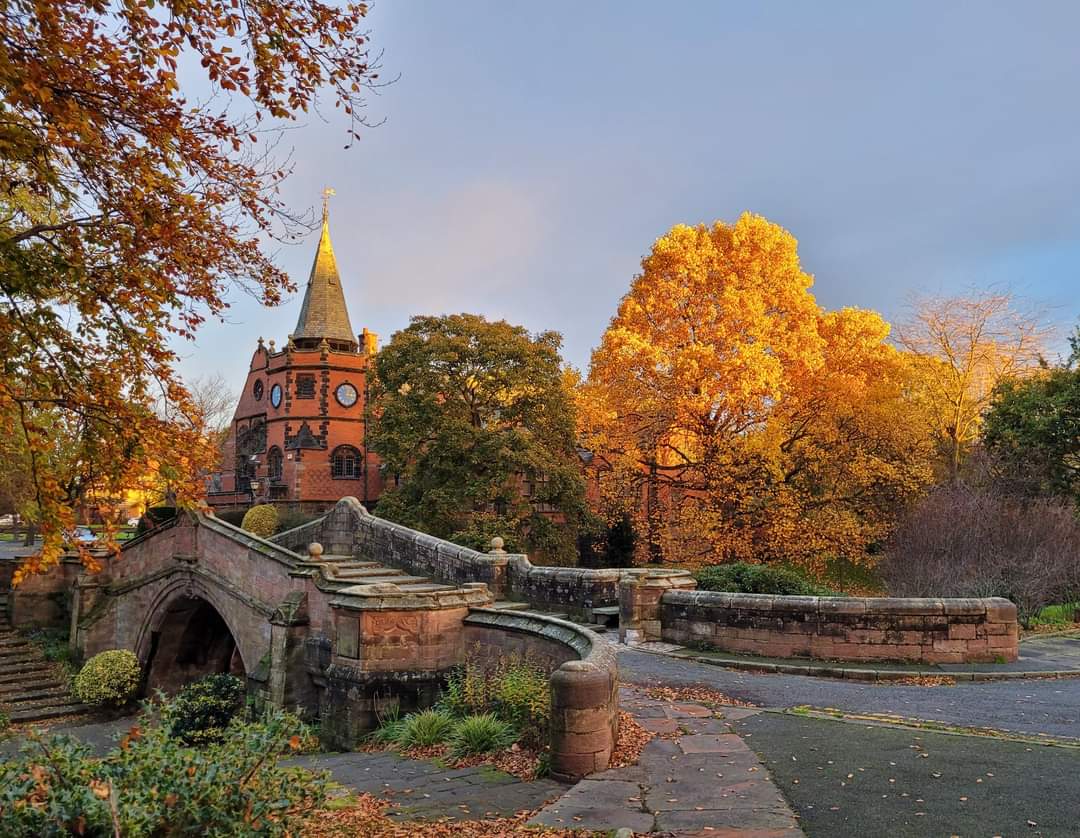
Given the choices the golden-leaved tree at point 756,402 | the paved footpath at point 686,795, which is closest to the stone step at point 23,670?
the golden-leaved tree at point 756,402

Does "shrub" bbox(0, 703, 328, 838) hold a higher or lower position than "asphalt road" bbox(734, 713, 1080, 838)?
higher

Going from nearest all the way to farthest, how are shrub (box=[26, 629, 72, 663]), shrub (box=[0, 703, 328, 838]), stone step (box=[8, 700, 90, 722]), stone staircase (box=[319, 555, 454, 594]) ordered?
shrub (box=[0, 703, 328, 838]), stone staircase (box=[319, 555, 454, 594]), stone step (box=[8, 700, 90, 722]), shrub (box=[26, 629, 72, 663])

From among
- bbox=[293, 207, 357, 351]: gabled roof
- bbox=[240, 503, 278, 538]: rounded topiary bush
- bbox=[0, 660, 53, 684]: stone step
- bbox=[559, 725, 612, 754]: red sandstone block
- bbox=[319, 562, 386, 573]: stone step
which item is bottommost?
bbox=[0, 660, 53, 684]: stone step

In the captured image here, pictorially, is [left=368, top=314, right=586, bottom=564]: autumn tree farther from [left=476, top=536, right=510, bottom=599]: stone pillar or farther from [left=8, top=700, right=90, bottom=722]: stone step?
[left=8, top=700, right=90, bottom=722]: stone step

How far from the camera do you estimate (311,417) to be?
4094 centimetres

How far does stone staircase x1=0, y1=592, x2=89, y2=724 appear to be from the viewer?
62.8 feet

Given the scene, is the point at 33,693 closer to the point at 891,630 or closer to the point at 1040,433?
the point at 891,630

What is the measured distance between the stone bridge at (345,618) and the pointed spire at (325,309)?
22.3m

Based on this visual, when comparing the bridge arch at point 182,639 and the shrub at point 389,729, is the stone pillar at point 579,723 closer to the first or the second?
the shrub at point 389,729

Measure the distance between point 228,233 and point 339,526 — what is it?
13.3m

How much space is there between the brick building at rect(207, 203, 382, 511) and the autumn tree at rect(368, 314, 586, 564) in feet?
48.0

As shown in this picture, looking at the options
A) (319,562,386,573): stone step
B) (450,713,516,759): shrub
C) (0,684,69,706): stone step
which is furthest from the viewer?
(0,684,69,706): stone step

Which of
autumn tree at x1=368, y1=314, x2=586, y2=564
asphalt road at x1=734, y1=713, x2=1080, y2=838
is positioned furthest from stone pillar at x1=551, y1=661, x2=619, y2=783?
Result: autumn tree at x1=368, y1=314, x2=586, y2=564

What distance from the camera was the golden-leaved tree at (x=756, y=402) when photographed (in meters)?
21.1
